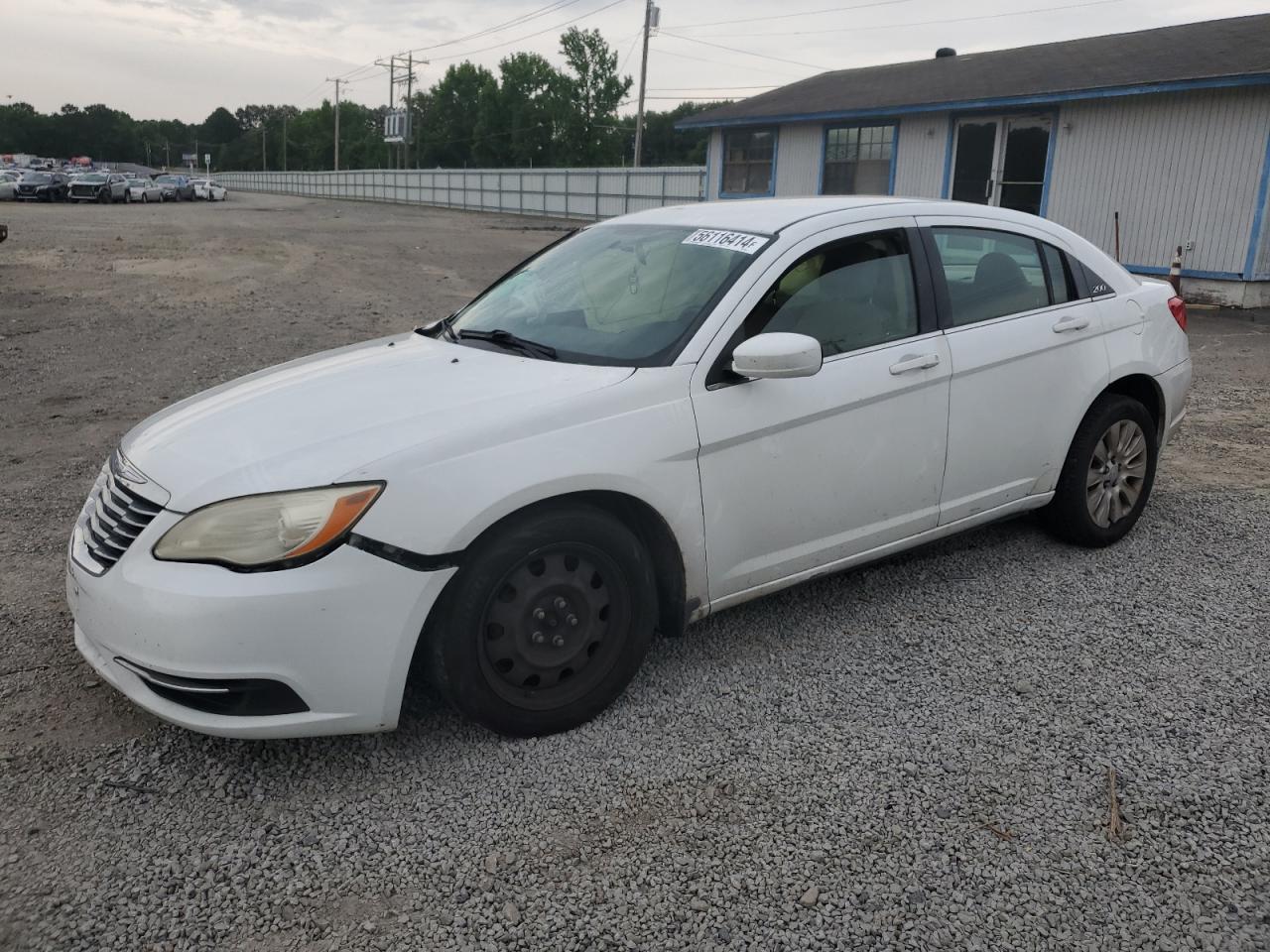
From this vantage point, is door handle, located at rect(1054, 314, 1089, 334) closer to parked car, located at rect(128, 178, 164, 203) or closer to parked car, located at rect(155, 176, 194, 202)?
parked car, located at rect(128, 178, 164, 203)

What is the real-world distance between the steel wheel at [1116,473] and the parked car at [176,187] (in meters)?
58.1

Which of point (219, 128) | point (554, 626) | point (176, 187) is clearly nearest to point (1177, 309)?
point (554, 626)

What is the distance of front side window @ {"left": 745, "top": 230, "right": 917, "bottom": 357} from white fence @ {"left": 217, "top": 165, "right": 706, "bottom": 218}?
18433 millimetres

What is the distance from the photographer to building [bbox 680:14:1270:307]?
49.0 feet

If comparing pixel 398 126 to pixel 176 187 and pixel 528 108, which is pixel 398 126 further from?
pixel 176 187

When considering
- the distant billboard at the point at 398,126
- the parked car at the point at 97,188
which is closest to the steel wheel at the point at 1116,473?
the parked car at the point at 97,188

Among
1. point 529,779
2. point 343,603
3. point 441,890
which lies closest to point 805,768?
point 529,779

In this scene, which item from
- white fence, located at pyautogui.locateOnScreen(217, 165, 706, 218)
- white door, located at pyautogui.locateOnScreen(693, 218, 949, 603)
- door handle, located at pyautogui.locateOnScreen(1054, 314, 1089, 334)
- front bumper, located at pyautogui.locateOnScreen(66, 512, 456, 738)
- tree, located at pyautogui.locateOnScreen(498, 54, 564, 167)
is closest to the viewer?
front bumper, located at pyautogui.locateOnScreen(66, 512, 456, 738)

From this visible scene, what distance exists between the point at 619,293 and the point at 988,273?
1593 mm

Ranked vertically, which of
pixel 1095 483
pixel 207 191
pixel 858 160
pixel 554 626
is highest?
pixel 858 160

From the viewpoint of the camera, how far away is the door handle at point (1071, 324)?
4469 mm

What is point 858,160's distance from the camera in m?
21.8

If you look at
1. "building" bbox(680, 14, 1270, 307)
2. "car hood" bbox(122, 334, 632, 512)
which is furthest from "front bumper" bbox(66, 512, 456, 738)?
"building" bbox(680, 14, 1270, 307)

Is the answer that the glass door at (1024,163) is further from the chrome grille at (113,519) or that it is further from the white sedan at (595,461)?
the chrome grille at (113,519)
